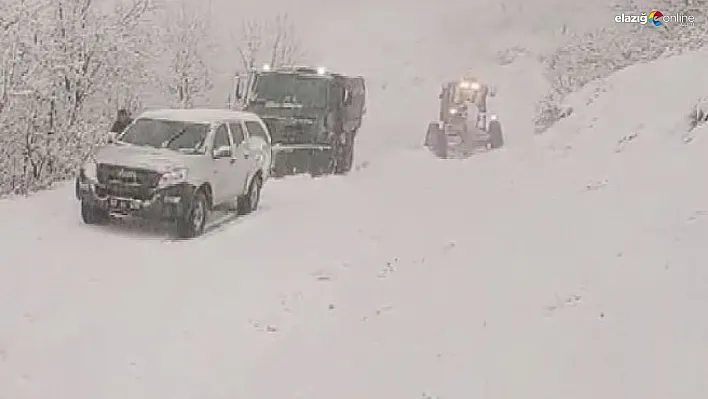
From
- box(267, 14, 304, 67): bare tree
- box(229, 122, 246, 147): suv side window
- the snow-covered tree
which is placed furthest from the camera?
box(267, 14, 304, 67): bare tree

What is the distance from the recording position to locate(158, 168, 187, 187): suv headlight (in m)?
12.2

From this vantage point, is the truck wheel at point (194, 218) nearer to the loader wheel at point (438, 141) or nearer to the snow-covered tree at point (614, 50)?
the snow-covered tree at point (614, 50)

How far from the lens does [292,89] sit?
1941cm

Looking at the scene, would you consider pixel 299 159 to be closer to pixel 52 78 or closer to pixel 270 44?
pixel 52 78

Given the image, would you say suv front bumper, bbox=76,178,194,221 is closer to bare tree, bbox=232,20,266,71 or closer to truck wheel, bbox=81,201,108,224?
truck wheel, bbox=81,201,108,224

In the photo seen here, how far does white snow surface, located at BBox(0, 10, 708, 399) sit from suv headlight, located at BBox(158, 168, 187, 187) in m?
A: 0.79

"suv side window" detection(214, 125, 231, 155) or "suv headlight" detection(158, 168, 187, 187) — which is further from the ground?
"suv side window" detection(214, 125, 231, 155)

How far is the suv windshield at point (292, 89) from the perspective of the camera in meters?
19.4

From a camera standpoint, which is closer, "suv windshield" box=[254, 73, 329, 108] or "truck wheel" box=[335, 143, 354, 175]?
"suv windshield" box=[254, 73, 329, 108]

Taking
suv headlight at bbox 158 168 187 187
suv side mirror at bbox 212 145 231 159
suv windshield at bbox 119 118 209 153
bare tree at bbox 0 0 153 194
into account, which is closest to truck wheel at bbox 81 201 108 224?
suv headlight at bbox 158 168 187 187

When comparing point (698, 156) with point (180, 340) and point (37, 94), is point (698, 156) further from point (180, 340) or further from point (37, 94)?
point (37, 94)

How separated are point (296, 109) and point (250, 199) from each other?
4603mm

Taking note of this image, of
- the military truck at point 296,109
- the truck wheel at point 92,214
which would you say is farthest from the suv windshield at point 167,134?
the military truck at point 296,109

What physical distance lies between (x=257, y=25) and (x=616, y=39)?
23744 mm
